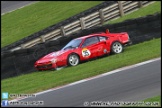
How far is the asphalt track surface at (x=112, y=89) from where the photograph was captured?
36.4ft

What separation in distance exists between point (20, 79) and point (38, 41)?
5.60 m

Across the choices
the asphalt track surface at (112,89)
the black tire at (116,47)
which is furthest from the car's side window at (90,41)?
the asphalt track surface at (112,89)

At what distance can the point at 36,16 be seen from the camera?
91.4ft

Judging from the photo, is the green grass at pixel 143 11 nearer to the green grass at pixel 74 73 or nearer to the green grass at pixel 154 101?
the green grass at pixel 74 73

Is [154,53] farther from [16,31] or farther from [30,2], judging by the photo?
[30,2]

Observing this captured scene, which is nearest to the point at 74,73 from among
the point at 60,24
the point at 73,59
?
the point at 73,59

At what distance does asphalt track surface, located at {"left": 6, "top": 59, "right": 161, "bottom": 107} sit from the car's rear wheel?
4145mm

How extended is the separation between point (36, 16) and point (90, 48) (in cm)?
974

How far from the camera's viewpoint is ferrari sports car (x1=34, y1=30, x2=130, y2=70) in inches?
709

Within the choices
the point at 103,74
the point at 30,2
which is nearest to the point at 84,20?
the point at 30,2

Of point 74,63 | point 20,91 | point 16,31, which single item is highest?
point 16,31

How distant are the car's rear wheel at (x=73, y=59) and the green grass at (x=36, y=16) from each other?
6689 mm

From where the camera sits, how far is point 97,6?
25422mm

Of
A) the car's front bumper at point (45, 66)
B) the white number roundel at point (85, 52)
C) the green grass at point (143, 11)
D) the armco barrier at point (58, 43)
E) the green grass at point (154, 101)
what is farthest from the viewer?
the green grass at point (143, 11)
